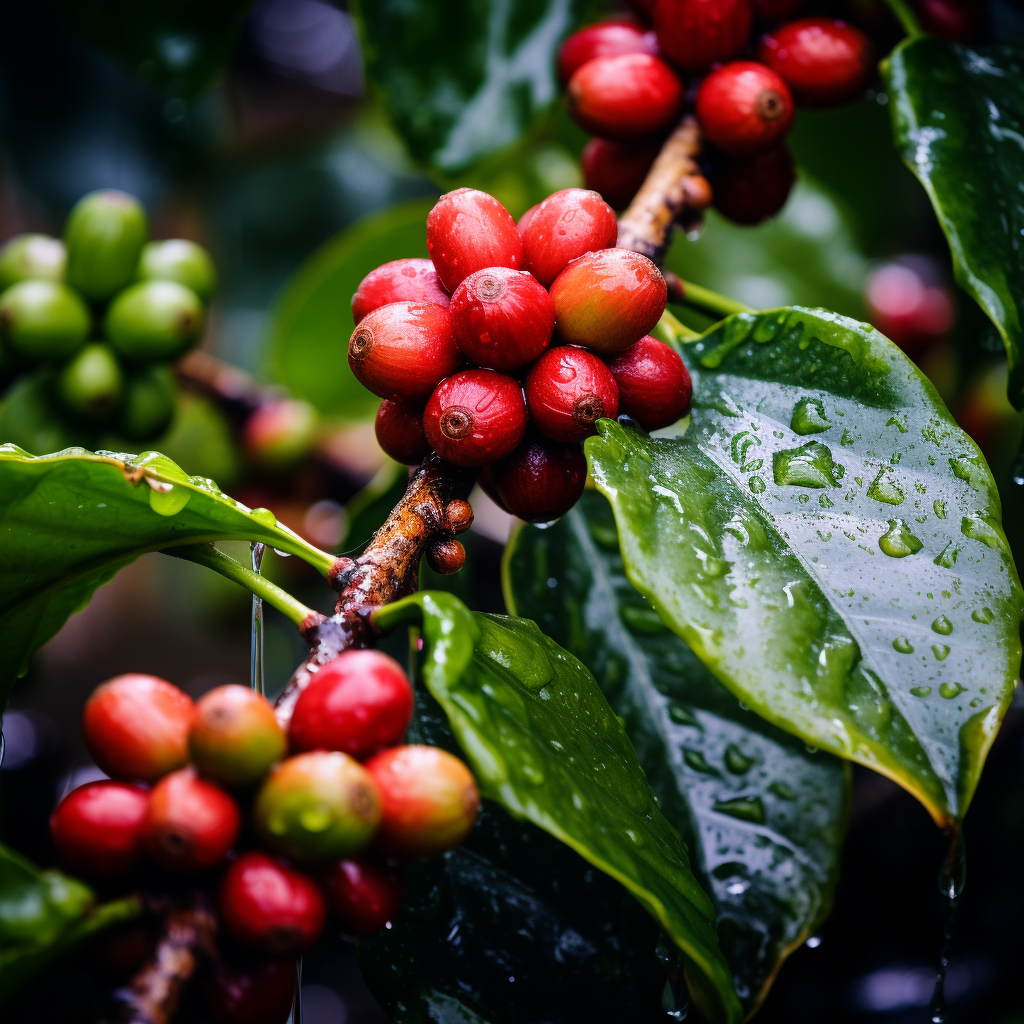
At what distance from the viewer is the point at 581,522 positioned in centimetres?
101

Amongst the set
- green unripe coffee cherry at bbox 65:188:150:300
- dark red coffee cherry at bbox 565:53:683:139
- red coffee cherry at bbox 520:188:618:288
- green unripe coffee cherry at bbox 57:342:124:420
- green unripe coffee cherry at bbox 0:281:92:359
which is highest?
dark red coffee cherry at bbox 565:53:683:139

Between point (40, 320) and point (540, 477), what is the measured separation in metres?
0.85

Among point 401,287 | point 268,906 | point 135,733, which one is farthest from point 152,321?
point 268,906

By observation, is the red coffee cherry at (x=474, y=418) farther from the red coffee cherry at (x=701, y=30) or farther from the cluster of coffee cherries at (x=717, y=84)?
the red coffee cherry at (x=701, y=30)

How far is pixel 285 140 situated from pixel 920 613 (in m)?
2.28

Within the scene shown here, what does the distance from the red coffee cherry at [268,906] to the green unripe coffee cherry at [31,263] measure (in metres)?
1.09

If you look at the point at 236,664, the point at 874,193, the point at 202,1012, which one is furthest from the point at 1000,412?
the point at 236,664

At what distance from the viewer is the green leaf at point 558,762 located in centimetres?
50

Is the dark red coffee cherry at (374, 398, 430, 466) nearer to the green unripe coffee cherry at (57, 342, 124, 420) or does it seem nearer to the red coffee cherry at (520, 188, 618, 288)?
the red coffee cherry at (520, 188, 618, 288)

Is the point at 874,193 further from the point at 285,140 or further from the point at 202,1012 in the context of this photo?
the point at 202,1012

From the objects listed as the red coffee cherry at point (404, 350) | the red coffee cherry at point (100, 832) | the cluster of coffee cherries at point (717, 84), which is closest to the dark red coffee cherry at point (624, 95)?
the cluster of coffee cherries at point (717, 84)

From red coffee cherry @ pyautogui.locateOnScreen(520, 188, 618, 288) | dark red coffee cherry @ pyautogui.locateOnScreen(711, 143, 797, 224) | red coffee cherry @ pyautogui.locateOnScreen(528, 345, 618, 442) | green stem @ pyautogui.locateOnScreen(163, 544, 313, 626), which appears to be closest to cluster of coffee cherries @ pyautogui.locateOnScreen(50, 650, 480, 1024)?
green stem @ pyautogui.locateOnScreen(163, 544, 313, 626)

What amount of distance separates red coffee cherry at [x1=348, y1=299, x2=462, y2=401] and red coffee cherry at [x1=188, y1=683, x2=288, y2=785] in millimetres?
271

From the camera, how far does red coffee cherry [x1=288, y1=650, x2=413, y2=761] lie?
0.50 meters
